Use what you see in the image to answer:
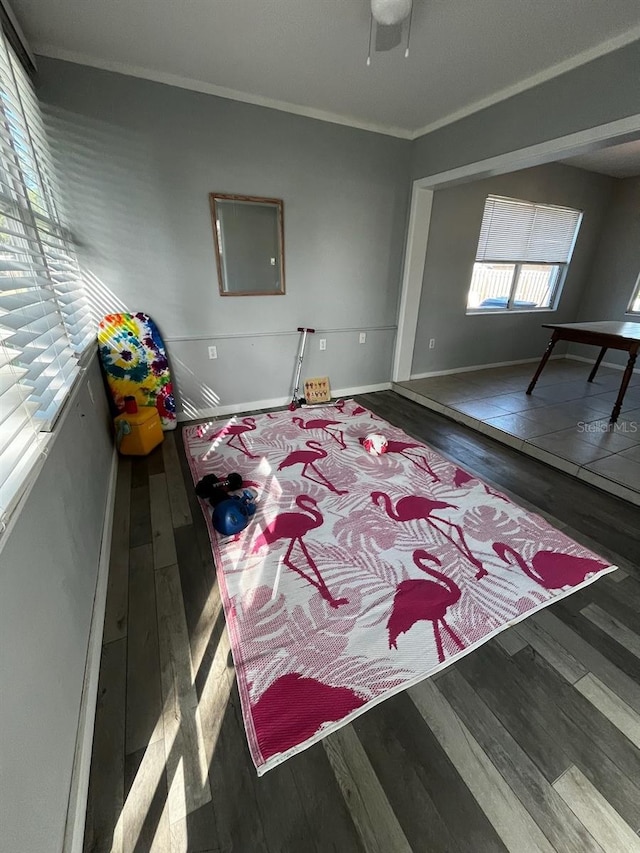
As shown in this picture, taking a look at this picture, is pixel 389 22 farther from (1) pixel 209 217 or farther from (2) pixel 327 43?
(1) pixel 209 217

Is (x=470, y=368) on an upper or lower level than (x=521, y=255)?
lower

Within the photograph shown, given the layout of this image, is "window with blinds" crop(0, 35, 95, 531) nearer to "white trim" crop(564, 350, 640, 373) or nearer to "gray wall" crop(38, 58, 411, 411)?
"gray wall" crop(38, 58, 411, 411)

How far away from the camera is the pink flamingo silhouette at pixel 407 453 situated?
238 centimetres

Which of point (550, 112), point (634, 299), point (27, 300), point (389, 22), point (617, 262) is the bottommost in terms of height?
point (634, 299)

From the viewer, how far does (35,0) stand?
5.47ft

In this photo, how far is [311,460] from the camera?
2.53m

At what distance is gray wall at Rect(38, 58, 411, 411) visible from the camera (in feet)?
7.58

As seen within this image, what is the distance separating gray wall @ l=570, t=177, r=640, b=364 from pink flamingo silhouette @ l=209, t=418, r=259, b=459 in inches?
200

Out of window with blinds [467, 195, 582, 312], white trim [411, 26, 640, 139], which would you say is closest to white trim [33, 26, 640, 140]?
white trim [411, 26, 640, 139]

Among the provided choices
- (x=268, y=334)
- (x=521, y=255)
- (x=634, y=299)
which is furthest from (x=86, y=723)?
(x=634, y=299)

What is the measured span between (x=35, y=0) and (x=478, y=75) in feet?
8.19

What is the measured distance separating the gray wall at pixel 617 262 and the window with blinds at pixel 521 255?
58cm

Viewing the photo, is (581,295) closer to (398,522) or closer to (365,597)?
(398,522)

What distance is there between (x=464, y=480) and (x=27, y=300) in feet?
7.98
